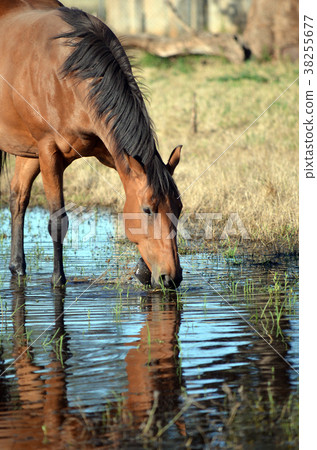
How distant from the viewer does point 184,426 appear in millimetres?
3131

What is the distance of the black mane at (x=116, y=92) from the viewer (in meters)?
5.26

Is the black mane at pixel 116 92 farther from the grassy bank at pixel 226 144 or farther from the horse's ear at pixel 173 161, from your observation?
the grassy bank at pixel 226 144

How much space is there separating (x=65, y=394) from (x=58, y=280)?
8.37 ft

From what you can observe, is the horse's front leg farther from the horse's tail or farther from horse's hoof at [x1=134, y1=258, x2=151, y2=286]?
the horse's tail

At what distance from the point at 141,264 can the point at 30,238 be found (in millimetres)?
2619

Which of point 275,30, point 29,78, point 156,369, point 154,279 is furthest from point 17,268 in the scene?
point 275,30

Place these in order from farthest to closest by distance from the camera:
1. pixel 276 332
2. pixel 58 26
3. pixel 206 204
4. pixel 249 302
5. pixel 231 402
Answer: pixel 206 204, pixel 58 26, pixel 249 302, pixel 276 332, pixel 231 402

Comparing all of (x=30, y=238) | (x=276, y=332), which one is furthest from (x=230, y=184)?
(x=276, y=332)

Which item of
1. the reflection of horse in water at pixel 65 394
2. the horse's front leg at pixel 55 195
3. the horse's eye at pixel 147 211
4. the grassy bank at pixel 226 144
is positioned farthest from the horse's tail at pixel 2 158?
the reflection of horse in water at pixel 65 394

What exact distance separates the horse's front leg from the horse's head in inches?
39.2

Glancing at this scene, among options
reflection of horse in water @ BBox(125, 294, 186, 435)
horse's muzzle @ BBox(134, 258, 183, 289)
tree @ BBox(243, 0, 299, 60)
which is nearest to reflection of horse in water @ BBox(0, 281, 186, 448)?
reflection of horse in water @ BBox(125, 294, 186, 435)

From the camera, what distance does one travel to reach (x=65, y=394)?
351 centimetres

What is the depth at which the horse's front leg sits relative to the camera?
608 cm
